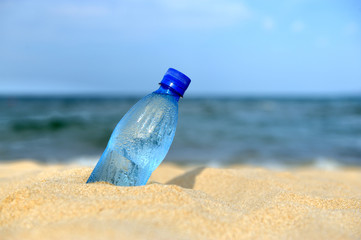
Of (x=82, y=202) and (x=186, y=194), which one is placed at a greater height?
(x=186, y=194)

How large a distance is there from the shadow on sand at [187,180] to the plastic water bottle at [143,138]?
0.63m

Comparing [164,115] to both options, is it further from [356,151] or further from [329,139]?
[329,139]

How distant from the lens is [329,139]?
8.05m

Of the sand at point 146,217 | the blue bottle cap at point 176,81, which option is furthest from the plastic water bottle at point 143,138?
the sand at point 146,217

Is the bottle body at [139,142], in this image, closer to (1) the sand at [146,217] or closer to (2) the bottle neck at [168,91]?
(2) the bottle neck at [168,91]

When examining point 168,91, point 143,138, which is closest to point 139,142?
point 143,138

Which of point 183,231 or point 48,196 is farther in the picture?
point 48,196

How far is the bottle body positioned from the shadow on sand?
0.63 m

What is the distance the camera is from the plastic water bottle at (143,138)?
1.59 m

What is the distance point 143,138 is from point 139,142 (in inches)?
1.3

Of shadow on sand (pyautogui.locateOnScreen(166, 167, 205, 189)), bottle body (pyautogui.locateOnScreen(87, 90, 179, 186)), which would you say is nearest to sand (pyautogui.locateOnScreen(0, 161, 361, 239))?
bottle body (pyautogui.locateOnScreen(87, 90, 179, 186))

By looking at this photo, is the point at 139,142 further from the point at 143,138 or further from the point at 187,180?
the point at 187,180

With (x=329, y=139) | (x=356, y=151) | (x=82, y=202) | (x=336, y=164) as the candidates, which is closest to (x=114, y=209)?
(x=82, y=202)

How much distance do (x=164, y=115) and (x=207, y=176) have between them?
862mm
